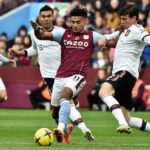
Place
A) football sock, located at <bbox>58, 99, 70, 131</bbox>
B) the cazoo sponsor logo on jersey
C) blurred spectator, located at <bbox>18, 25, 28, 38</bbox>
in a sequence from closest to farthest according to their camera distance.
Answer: football sock, located at <bbox>58, 99, 70, 131</bbox>, the cazoo sponsor logo on jersey, blurred spectator, located at <bbox>18, 25, 28, 38</bbox>

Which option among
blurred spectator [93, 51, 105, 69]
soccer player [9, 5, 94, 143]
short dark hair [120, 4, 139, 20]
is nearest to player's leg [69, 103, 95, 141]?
short dark hair [120, 4, 139, 20]

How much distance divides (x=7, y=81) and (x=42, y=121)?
7.23 m

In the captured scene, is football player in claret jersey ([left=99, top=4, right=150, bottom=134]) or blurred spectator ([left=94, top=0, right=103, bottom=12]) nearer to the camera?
football player in claret jersey ([left=99, top=4, right=150, bottom=134])

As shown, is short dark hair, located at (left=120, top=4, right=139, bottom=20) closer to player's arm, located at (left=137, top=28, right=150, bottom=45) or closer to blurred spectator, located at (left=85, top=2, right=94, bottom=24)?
player's arm, located at (left=137, top=28, right=150, bottom=45)

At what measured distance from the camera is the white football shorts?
13.9 m

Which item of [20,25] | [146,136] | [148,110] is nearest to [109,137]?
[146,136]

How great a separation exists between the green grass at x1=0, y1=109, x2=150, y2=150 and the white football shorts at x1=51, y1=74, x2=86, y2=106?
91cm

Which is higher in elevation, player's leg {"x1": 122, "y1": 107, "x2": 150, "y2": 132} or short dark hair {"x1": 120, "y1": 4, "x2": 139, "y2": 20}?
short dark hair {"x1": 120, "y1": 4, "x2": 139, "y2": 20}

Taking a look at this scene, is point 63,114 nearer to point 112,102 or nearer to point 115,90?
point 112,102

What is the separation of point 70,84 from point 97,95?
12.0 m

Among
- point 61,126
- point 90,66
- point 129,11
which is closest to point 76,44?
point 129,11

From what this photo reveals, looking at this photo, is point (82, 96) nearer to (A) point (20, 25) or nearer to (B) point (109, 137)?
(A) point (20, 25)

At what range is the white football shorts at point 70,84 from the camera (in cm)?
1387

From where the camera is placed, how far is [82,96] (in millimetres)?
26750
